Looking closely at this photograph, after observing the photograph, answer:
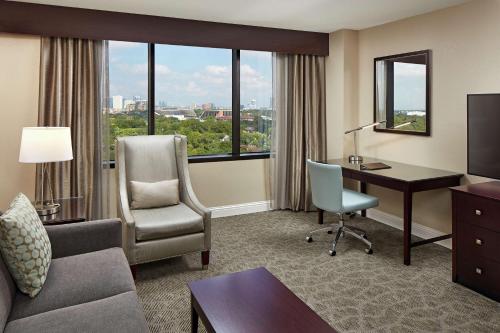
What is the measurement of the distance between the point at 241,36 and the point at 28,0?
2118mm

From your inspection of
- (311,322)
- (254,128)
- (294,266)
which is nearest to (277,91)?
(254,128)

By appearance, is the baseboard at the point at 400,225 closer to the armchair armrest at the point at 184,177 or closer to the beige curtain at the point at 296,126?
the beige curtain at the point at 296,126

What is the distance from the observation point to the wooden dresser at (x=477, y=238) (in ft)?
8.78

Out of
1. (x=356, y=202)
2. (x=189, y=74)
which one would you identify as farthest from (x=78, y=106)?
(x=356, y=202)

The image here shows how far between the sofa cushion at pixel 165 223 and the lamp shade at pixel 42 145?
30.4 inches

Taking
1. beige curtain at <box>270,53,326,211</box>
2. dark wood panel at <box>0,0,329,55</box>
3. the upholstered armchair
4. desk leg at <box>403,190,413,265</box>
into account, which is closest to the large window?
beige curtain at <box>270,53,326,211</box>

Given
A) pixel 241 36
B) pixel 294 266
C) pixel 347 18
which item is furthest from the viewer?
pixel 241 36

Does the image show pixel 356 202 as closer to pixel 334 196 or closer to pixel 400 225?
pixel 334 196

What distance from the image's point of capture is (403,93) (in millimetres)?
4145

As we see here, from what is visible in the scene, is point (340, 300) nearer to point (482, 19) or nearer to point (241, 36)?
point (482, 19)

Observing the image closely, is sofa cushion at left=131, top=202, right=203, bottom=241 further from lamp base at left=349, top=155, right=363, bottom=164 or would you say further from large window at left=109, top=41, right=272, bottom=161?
lamp base at left=349, top=155, right=363, bottom=164

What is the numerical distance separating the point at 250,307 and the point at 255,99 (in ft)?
11.2

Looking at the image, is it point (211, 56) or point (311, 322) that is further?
point (211, 56)

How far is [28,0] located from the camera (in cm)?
345
